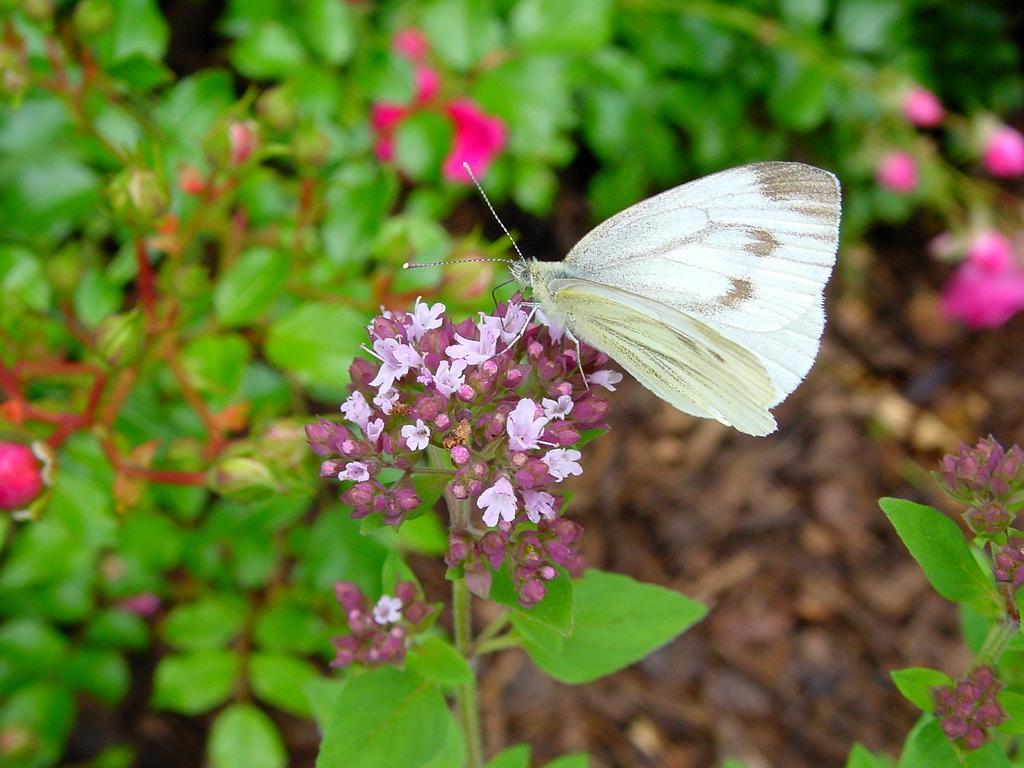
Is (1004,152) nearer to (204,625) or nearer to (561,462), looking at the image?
(561,462)

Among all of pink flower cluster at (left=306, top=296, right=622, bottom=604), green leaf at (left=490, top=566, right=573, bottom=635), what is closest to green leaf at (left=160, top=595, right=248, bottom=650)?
pink flower cluster at (left=306, top=296, right=622, bottom=604)

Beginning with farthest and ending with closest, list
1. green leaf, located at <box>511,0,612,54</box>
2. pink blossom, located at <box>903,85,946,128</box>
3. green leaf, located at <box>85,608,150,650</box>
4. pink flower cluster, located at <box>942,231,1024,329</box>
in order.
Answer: pink flower cluster, located at <box>942,231,1024,329</box>, pink blossom, located at <box>903,85,946,128</box>, green leaf, located at <box>511,0,612,54</box>, green leaf, located at <box>85,608,150,650</box>

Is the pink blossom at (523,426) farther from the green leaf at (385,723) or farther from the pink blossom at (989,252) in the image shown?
the pink blossom at (989,252)

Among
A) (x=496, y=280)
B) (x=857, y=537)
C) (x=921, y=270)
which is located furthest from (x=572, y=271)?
(x=921, y=270)

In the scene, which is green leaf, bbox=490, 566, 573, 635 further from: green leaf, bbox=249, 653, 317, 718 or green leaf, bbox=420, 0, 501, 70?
green leaf, bbox=420, 0, 501, 70

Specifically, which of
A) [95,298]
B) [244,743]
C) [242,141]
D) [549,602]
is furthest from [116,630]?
[549,602]

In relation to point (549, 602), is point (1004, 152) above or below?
below
